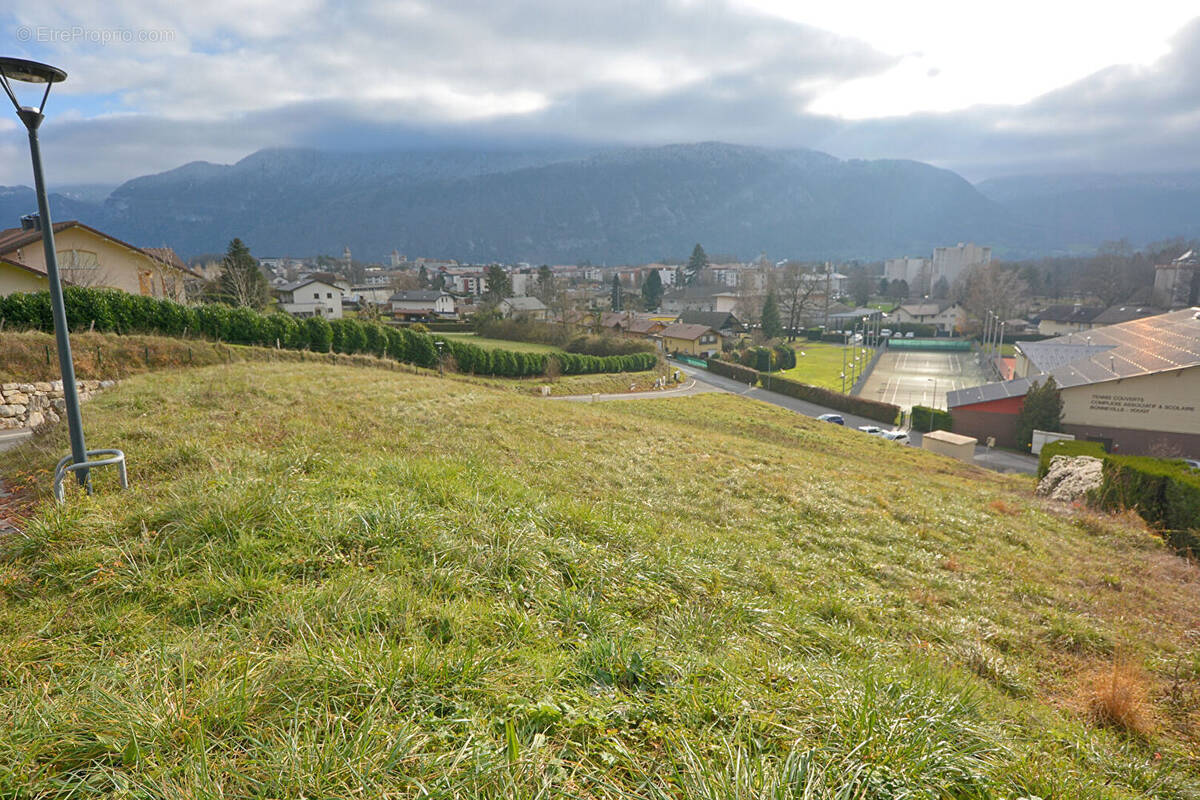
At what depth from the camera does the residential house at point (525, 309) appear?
66.2 meters

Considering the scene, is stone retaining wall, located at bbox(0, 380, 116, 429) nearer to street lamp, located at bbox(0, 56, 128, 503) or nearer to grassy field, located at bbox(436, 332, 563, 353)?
street lamp, located at bbox(0, 56, 128, 503)

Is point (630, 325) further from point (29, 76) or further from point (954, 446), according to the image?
point (29, 76)

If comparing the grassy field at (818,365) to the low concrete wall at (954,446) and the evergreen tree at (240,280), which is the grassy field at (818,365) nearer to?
the low concrete wall at (954,446)

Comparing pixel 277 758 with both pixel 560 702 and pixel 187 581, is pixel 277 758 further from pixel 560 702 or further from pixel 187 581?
pixel 187 581

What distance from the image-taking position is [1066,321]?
322ft

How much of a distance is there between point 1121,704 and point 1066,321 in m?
123

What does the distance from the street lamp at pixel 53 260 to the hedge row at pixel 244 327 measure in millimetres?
18920

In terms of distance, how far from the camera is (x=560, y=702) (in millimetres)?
3119

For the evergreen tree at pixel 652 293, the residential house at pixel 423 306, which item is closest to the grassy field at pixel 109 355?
the residential house at pixel 423 306

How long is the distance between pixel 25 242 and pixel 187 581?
33948mm

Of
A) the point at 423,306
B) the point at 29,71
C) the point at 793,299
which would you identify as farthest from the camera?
the point at 793,299

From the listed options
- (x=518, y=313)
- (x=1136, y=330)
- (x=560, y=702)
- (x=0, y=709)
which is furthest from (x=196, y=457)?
(x=1136, y=330)

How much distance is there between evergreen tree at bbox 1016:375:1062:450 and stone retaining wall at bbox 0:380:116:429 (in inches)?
1860

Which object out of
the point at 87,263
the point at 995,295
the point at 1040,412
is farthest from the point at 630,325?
the point at 995,295
